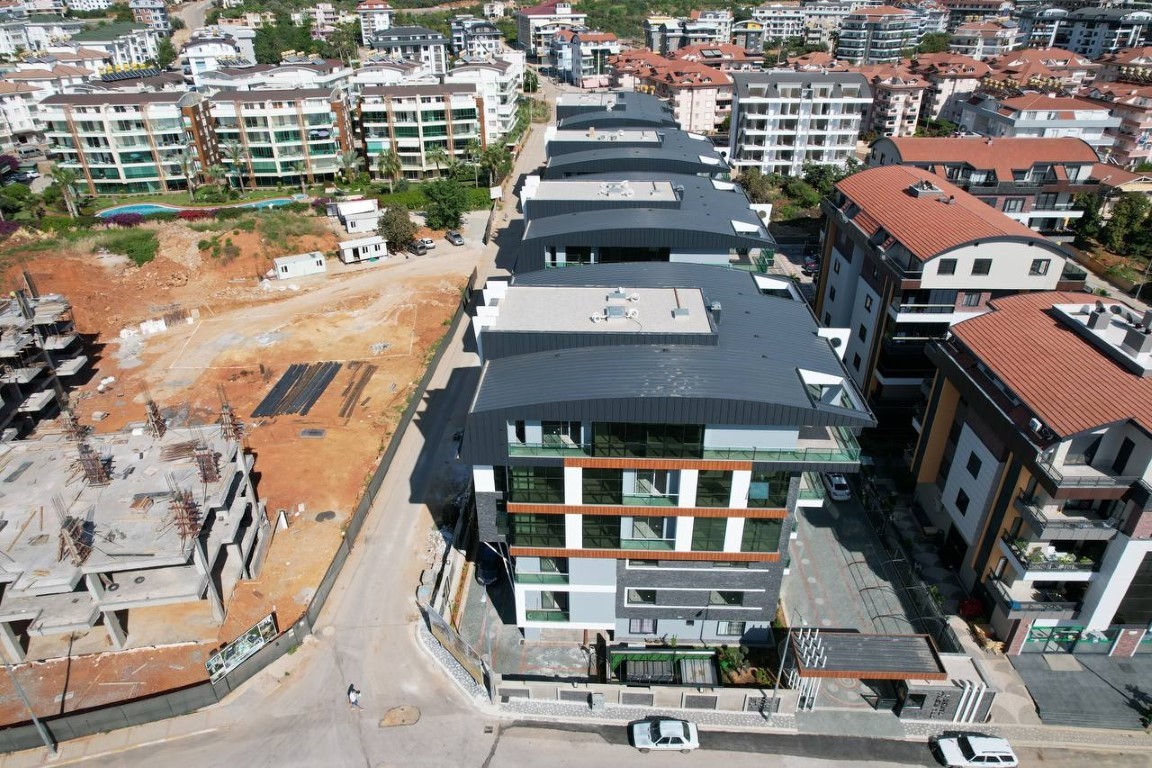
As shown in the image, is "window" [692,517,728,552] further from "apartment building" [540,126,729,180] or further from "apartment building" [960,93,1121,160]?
"apartment building" [960,93,1121,160]

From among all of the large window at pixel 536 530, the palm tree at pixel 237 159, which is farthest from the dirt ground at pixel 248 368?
the palm tree at pixel 237 159

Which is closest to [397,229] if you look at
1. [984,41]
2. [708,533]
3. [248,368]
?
[248,368]

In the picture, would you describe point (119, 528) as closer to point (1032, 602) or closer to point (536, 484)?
point (536, 484)

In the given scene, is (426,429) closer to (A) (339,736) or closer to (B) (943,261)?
(A) (339,736)

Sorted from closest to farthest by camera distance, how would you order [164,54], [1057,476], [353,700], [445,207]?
[1057,476] < [353,700] < [445,207] < [164,54]

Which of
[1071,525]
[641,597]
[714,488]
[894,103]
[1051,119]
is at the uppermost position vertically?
[1051,119]

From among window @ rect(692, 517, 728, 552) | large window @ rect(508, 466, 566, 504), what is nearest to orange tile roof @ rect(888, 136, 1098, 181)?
window @ rect(692, 517, 728, 552)

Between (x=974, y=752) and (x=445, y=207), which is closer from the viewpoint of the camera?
(x=974, y=752)
